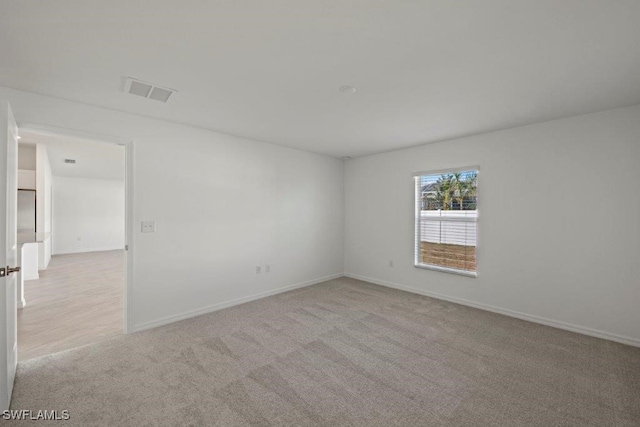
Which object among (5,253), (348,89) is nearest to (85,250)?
(5,253)

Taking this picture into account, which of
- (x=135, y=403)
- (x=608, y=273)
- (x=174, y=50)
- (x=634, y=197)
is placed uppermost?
(x=174, y=50)

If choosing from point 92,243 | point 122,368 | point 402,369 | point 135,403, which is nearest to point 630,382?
point 402,369

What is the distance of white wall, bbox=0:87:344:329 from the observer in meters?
3.21

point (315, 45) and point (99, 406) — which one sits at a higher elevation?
point (315, 45)

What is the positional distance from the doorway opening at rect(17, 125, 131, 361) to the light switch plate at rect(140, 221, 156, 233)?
167mm

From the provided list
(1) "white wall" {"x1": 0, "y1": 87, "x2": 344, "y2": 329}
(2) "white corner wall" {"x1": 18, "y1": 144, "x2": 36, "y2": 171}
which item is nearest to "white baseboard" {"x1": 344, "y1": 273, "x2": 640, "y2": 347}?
(1) "white wall" {"x1": 0, "y1": 87, "x2": 344, "y2": 329}

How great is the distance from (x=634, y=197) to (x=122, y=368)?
5332 mm

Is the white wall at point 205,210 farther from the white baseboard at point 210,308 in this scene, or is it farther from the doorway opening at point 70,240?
the doorway opening at point 70,240

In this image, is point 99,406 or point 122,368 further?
point 122,368

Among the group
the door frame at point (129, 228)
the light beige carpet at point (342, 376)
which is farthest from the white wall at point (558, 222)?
the door frame at point (129, 228)

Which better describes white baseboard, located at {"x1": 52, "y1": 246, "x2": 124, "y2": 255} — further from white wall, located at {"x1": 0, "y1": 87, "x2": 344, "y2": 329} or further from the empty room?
white wall, located at {"x1": 0, "y1": 87, "x2": 344, "y2": 329}

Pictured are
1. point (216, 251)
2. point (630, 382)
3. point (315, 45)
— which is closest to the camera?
point (315, 45)

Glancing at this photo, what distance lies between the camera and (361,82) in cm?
241

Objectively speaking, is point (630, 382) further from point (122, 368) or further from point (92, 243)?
point (92, 243)
